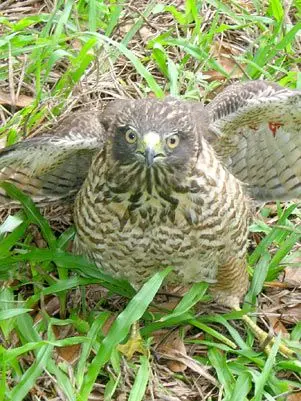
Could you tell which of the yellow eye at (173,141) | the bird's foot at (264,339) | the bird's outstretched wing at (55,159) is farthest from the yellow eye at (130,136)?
the bird's foot at (264,339)

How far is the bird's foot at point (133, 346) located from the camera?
516 cm

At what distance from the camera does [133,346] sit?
5.18 meters

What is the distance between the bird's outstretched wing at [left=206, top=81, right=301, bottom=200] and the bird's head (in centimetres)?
28

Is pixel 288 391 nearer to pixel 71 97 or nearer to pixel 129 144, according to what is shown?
pixel 129 144

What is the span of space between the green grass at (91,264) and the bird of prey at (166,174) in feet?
0.52

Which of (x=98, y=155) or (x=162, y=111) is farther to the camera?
(x=98, y=155)

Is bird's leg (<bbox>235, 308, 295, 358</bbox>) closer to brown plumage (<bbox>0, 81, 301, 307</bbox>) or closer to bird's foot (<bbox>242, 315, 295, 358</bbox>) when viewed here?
bird's foot (<bbox>242, 315, 295, 358</bbox>)

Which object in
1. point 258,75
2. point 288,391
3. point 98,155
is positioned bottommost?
point 288,391

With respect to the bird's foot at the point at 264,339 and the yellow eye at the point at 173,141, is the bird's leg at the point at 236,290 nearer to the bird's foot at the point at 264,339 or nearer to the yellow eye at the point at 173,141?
the bird's foot at the point at 264,339

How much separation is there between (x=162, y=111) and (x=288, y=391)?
4.98ft

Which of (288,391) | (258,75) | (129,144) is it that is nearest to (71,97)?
(258,75)

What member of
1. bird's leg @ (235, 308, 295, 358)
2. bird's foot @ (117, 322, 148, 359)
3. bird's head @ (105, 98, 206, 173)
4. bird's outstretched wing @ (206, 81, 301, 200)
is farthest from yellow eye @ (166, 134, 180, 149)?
bird's leg @ (235, 308, 295, 358)

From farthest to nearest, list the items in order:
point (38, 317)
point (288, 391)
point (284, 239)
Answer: point (284, 239) < point (38, 317) < point (288, 391)

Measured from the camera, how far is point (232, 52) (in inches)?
271
